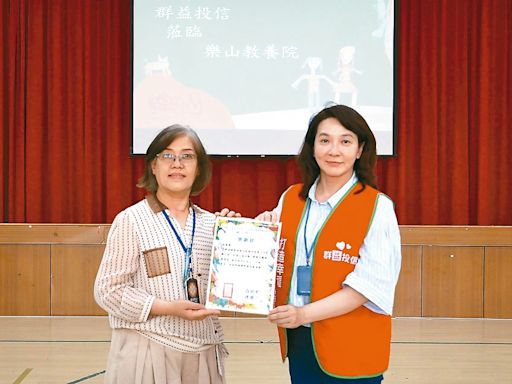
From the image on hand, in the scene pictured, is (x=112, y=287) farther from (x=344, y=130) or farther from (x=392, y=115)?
(x=392, y=115)

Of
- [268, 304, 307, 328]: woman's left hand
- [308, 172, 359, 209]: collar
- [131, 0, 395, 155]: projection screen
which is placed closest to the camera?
[268, 304, 307, 328]: woman's left hand

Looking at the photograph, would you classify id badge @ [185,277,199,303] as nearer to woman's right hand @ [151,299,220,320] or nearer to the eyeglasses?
woman's right hand @ [151,299,220,320]

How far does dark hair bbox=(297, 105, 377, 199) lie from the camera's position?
202 centimetres

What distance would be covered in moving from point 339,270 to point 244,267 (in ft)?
0.84

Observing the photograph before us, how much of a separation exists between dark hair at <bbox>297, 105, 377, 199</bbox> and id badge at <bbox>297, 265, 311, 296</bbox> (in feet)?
0.74

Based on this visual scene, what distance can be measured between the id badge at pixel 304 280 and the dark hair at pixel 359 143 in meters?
0.23

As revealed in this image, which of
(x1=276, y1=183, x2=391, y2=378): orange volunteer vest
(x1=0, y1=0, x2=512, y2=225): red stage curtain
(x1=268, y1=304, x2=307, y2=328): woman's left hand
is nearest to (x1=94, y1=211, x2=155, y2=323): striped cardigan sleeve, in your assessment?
(x1=268, y1=304, x2=307, y2=328): woman's left hand

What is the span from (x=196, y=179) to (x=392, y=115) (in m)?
4.11

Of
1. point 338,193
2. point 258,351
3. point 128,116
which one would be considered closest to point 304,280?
point 338,193

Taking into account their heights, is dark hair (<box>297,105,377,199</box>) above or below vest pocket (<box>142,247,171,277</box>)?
above

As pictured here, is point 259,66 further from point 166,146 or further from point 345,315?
point 345,315

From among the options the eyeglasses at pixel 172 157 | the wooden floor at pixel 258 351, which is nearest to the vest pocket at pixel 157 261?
the eyeglasses at pixel 172 157

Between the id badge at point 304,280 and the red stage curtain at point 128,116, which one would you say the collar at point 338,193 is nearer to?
the id badge at point 304,280

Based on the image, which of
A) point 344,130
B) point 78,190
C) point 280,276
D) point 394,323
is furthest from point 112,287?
point 78,190
